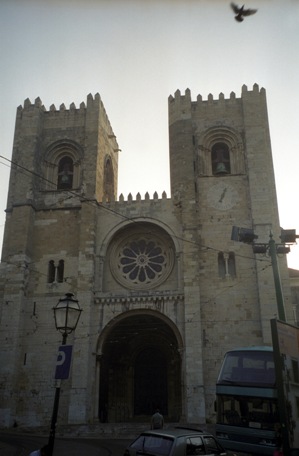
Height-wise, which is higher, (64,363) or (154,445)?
(64,363)

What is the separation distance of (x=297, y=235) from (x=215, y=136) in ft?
41.9

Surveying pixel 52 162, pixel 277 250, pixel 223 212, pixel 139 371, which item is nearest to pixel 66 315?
pixel 277 250

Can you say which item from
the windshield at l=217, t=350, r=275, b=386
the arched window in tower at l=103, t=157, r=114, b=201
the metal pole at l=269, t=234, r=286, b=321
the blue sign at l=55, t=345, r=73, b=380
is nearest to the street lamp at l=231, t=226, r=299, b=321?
the metal pole at l=269, t=234, r=286, b=321

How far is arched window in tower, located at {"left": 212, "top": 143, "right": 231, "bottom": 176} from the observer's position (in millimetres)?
23547

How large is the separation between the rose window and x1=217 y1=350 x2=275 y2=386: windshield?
35.4 ft

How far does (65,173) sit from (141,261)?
6.62 meters

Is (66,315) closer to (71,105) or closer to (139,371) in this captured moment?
(139,371)

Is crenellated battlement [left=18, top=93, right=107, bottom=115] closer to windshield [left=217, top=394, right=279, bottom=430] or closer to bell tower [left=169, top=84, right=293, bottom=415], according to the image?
bell tower [left=169, top=84, right=293, bottom=415]

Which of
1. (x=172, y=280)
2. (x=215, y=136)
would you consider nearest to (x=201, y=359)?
(x=172, y=280)

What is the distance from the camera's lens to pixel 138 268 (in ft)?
75.0

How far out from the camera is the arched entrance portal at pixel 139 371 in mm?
21969

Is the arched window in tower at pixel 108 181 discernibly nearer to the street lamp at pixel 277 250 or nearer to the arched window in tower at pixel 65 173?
the arched window in tower at pixel 65 173

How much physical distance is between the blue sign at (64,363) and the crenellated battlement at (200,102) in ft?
60.1

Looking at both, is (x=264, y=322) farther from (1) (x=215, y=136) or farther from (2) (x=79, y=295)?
(1) (x=215, y=136)
